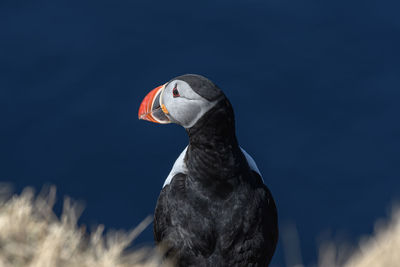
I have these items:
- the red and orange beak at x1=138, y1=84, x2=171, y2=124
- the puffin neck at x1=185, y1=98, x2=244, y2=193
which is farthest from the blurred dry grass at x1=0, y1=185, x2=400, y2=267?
the red and orange beak at x1=138, y1=84, x2=171, y2=124

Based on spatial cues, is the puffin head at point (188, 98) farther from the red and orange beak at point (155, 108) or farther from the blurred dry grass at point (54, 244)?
the blurred dry grass at point (54, 244)

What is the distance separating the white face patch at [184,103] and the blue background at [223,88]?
8744 mm

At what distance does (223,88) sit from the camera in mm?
15117

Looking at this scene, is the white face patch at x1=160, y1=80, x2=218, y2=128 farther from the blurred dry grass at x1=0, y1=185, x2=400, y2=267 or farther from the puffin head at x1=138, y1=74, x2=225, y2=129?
the blurred dry grass at x1=0, y1=185, x2=400, y2=267

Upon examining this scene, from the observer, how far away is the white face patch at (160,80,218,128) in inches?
193

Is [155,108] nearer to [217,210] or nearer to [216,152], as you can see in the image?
[216,152]

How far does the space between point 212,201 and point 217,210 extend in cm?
8

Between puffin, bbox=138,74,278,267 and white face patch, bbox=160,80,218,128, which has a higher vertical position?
white face patch, bbox=160,80,218,128

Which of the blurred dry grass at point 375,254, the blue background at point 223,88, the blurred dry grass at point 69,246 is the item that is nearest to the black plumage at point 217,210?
the blurred dry grass at point 69,246

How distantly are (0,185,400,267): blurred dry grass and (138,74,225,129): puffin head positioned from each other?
3.12ft

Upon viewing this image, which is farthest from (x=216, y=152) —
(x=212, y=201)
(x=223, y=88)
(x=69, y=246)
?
(x=223, y=88)

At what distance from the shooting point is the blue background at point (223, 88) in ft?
47.5

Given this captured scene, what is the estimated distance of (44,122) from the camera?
15.0m

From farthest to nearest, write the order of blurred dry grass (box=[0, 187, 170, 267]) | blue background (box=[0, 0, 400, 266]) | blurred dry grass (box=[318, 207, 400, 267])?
blue background (box=[0, 0, 400, 266]) < blurred dry grass (box=[318, 207, 400, 267]) < blurred dry grass (box=[0, 187, 170, 267])
